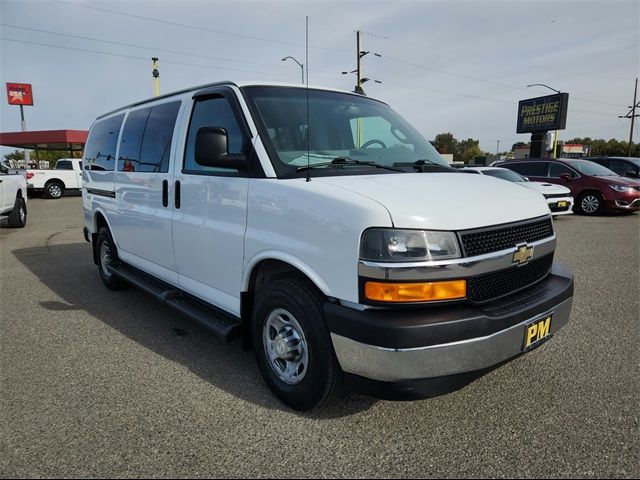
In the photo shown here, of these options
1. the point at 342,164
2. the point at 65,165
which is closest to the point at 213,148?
the point at 342,164

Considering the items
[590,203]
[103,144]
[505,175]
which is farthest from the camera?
[590,203]

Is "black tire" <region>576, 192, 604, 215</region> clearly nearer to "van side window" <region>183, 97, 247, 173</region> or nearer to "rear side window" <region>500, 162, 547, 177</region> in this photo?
"rear side window" <region>500, 162, 547, 177</region>

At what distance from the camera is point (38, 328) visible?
429cm

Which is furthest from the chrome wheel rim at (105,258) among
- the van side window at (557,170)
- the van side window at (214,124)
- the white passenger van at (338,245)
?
the van side window at (557,170)

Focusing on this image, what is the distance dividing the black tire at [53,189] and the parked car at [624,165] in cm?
2331

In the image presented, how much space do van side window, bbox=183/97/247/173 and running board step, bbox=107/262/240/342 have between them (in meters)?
1.09

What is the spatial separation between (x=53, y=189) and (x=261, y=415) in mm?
22352

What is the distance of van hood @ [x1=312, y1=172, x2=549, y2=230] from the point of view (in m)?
2.23

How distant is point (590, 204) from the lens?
43.0 feet

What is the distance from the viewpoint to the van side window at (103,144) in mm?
5105

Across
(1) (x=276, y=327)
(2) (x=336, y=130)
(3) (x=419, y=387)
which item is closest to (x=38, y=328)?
(1) (x=276, y=327)

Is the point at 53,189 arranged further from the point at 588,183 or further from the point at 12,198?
the point at 588,183

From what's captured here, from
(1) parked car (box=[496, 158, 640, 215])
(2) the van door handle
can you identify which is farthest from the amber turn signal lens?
(1) parked car (box=[496, 158, 640, 215])

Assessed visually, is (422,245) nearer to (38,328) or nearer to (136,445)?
(136,445)
